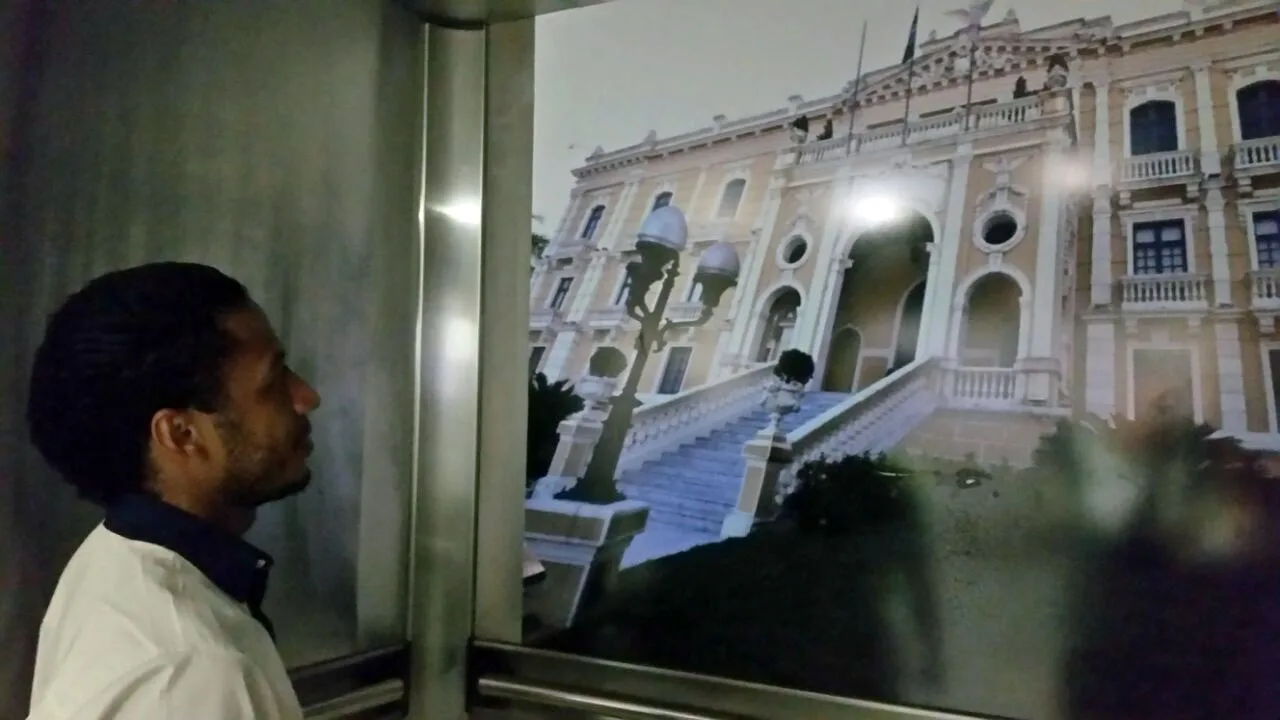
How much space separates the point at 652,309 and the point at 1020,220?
0.59 metres

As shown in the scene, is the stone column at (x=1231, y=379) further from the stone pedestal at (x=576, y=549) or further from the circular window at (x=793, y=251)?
the stone pedestal at (x=576, y=549)

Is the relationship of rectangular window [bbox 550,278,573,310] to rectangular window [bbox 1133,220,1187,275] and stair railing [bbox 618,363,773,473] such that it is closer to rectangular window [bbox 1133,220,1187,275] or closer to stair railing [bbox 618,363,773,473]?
stair railing [bbox 618,363,773,473]

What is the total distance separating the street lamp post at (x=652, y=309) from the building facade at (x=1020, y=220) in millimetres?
21

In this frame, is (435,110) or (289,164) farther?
(435,110)

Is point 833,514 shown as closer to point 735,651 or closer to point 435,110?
point 735,651

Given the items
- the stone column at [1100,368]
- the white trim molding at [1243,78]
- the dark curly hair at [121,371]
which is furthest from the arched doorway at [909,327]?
the dark curly hair at [121,371]

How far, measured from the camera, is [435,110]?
1.68m

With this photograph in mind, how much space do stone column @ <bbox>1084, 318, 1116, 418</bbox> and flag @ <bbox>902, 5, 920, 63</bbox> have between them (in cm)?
47

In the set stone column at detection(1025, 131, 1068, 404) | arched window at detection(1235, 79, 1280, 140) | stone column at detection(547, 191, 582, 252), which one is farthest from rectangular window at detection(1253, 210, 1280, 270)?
stone column at detection(547, 191, 582, 252)

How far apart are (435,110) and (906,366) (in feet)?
3.12

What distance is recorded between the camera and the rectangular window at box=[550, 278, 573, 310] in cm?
161

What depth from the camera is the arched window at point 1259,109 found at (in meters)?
1.13

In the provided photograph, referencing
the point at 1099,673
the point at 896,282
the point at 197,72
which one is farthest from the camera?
the point at 896,282

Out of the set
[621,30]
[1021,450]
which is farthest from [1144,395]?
[621,30]
